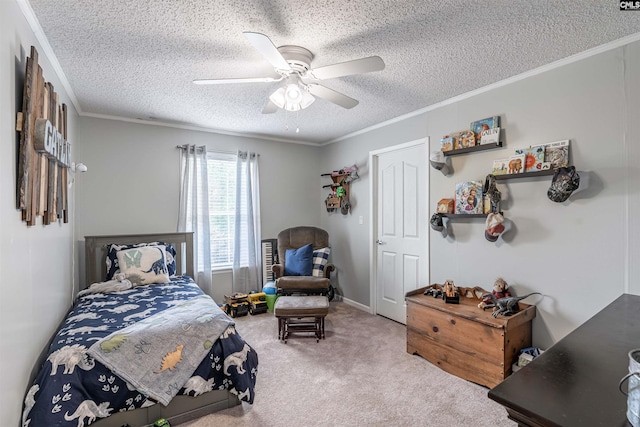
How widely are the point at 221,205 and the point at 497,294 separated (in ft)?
11.2

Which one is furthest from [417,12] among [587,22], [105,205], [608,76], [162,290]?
[105,205]

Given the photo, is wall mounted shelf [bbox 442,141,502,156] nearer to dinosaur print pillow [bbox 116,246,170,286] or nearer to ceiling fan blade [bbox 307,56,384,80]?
ceiling fan blade [bbox 307,56,384,80]

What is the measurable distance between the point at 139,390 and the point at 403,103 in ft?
10.6

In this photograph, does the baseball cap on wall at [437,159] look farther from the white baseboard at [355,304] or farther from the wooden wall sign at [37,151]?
the wooden wall sign at [37,151]

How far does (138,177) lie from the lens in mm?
3650

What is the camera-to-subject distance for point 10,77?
143cm

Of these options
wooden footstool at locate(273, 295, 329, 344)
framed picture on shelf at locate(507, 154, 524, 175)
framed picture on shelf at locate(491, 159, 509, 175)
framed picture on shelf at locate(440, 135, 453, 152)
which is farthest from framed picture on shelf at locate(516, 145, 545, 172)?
wooden footstool at locate(273, 295, 329, 344)

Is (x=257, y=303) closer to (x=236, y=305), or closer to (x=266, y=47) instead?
(x=236, y=305)

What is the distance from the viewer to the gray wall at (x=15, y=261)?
132 centimetres

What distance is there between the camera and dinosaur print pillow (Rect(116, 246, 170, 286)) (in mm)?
3037

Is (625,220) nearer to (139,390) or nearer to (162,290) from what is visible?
Answer: (139,390)

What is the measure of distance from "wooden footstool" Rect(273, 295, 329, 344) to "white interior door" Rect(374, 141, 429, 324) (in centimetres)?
103

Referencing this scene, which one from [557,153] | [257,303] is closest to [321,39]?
[557,153]

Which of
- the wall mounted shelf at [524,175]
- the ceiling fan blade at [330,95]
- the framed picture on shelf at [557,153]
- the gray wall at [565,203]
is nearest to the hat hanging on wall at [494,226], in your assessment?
the gray wall at [565,203]
